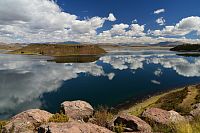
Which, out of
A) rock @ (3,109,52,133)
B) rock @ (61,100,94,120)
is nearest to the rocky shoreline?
rock @ (3,109,52,133)

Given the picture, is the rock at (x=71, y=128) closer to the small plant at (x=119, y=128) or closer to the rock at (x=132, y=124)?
the small plant at (x=119, y=128)

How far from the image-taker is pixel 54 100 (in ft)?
163

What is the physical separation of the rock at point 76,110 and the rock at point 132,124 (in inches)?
178

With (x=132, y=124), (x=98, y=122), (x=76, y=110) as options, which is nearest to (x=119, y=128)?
(x=132, y=124)

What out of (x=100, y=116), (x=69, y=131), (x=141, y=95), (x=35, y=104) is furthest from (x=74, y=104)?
(x=141, y=95)

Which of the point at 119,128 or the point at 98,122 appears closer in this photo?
the point at 119,128

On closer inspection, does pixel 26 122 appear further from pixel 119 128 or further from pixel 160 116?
pixel 160 116

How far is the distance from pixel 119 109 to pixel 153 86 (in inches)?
975

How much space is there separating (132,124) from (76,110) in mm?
6066

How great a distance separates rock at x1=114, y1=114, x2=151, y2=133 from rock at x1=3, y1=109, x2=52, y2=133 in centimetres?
463

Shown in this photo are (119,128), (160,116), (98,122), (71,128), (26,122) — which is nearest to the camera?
(71,128)

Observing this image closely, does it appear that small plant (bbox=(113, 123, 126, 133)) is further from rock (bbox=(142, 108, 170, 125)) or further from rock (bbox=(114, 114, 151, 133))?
rock (bbox=(142, 108, 170, 125))

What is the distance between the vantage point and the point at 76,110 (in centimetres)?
1973

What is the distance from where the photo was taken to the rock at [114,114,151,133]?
14.5 metres
